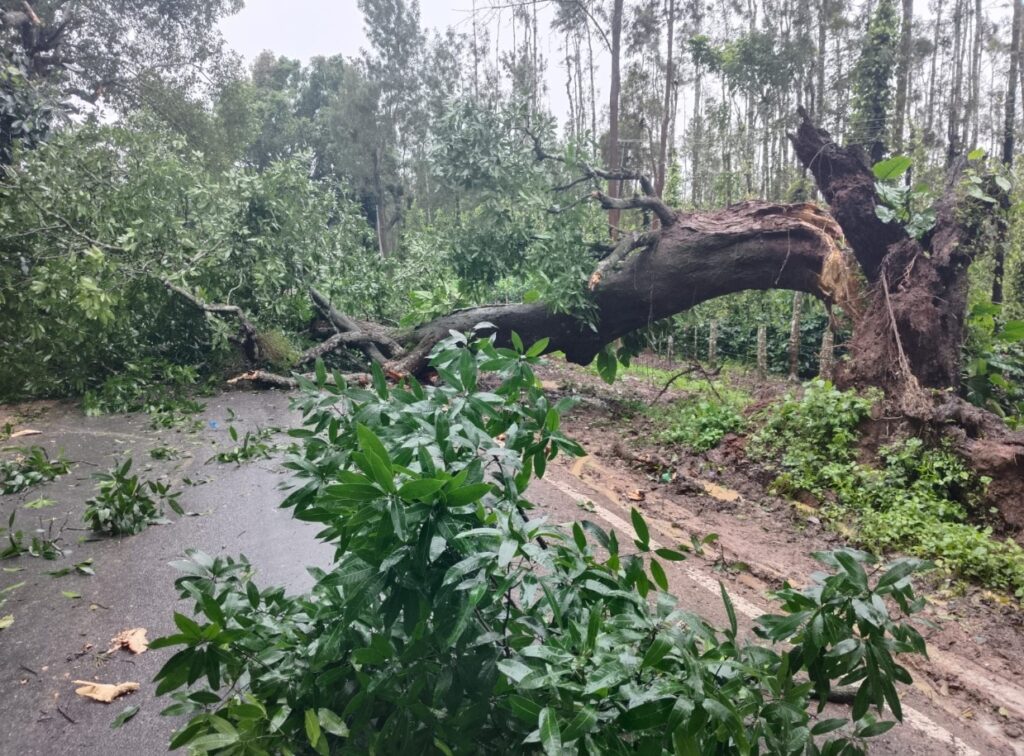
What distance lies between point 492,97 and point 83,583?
755cm

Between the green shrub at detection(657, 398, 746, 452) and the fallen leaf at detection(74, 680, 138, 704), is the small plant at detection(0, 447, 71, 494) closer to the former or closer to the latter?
the fallen leaf at detection(74, 680, 138, 704)

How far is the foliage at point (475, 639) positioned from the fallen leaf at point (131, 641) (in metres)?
0.97

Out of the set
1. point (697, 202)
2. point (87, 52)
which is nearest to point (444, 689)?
point (697, 202)

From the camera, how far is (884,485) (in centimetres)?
471

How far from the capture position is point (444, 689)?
1507mm

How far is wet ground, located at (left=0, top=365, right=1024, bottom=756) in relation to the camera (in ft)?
7.59

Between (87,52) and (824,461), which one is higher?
(87,52)

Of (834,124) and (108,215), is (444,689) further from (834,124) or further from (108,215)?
(834,124)

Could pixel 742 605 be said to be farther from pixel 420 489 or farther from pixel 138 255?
pixel 138 255

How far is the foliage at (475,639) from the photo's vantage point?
1.34 metres

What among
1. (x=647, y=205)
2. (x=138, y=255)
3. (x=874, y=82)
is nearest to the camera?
(x=647, y=205)

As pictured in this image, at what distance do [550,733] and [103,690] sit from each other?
6.32 ft

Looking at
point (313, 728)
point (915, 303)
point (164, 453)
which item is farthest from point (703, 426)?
point (313, 728)

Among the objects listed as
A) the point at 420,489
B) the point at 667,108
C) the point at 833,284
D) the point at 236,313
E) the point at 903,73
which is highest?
the point at 667,108
